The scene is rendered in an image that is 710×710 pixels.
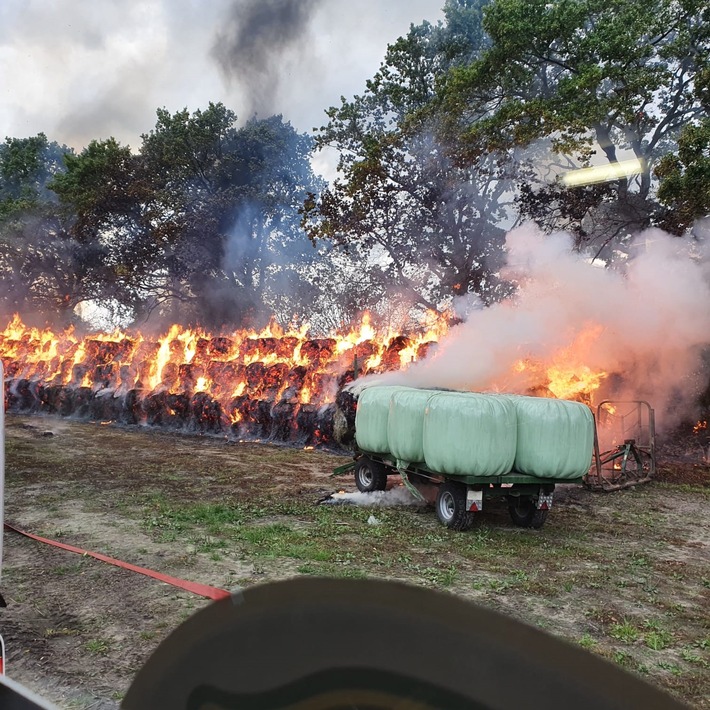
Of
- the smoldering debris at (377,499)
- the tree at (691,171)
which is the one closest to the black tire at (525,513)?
the smoldering debris at (377,499)

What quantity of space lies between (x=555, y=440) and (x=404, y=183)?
51.9 feet

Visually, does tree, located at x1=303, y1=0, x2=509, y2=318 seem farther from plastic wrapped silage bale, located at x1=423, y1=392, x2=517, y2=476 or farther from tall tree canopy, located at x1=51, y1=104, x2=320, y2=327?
plastic wrapped silage bale, located at x1=423, y1=392, x2=517, y2=476

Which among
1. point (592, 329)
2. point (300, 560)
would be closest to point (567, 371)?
point (592, 329)

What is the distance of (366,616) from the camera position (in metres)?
1.12

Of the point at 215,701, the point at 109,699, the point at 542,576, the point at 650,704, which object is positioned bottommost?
the point at 109,699

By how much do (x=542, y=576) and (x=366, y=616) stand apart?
19.9 feet

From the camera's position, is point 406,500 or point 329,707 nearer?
point 329,707

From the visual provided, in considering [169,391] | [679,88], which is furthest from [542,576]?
[169,391]

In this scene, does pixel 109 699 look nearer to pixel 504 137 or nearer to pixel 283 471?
pixel 283 471

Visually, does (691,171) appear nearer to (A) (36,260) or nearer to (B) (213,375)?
(B) (213,375)

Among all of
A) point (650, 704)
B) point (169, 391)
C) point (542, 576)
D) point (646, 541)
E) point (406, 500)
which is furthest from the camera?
point (169, 391)

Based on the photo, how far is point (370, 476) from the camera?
10906 mm

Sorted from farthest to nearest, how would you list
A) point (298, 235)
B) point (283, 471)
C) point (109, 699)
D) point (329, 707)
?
point (298, 235), point (283, 471), point (109, 699), point (329, 707)

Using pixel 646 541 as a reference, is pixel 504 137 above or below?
above
